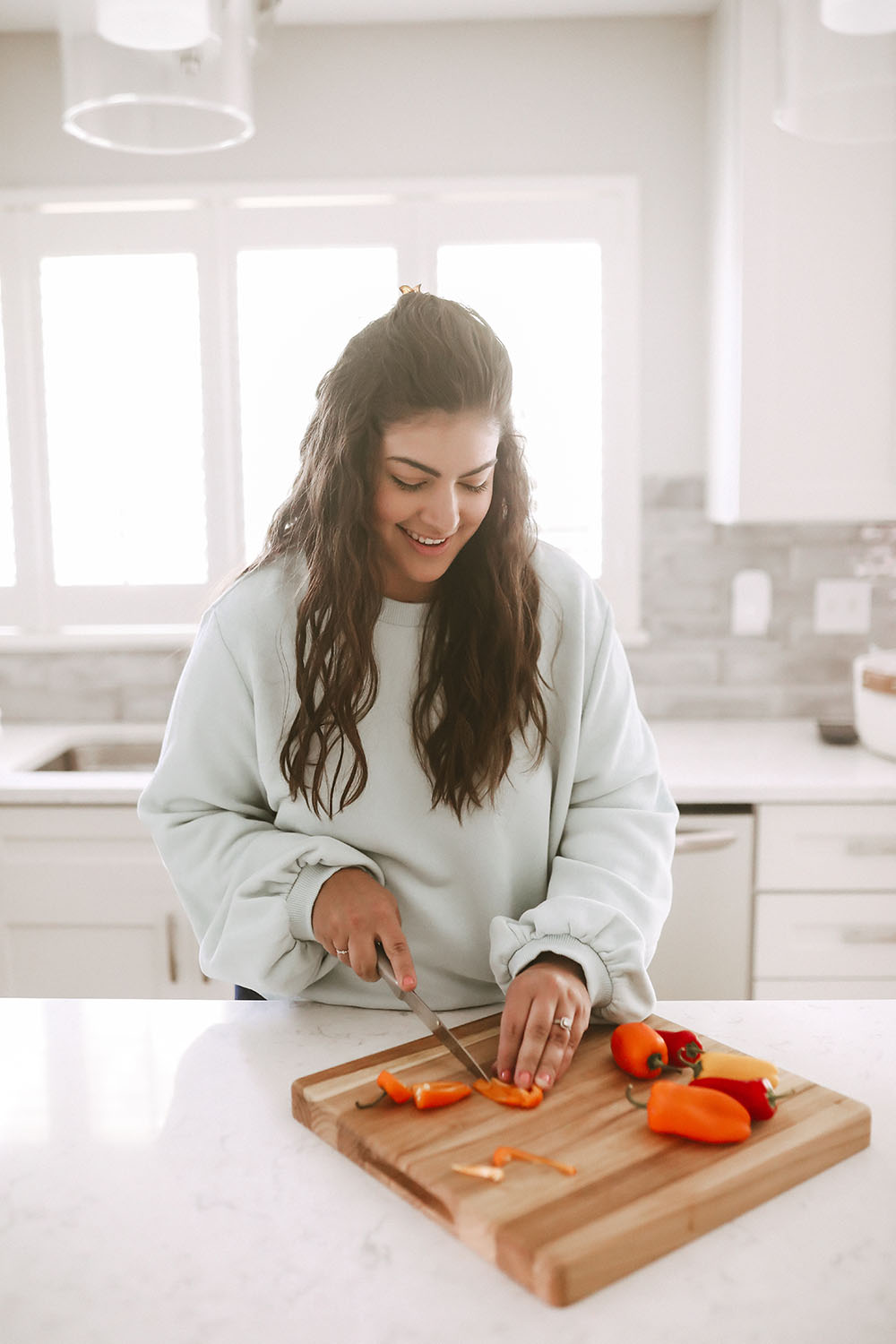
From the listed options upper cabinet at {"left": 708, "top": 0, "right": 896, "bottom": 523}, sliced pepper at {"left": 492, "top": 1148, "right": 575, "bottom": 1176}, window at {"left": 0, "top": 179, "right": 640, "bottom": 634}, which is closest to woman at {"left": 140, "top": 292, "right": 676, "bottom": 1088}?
sliced pepper at {"left": 492, "top": 1148, "right": 575, "bottom": 1176}

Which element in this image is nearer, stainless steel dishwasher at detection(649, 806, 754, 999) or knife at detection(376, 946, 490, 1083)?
knife at detection(376, 946, 490, 1083)

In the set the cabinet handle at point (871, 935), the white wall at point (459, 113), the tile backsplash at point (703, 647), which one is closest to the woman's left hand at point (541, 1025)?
the cabinet handle at point (871, 935)

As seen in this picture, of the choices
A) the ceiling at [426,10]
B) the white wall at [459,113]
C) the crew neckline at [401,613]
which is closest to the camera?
the crew neckline at [401,613]

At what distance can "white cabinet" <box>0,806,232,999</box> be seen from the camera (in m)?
2.32

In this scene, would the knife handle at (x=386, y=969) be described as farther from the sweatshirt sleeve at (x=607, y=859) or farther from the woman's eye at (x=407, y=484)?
the woman's eye at (x=407, y=484)

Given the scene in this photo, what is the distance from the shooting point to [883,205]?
2344mm

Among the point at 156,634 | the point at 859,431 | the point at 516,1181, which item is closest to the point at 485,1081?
the point at 516,1181

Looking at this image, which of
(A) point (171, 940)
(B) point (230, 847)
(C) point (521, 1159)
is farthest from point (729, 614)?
(C) point (521, 1159)

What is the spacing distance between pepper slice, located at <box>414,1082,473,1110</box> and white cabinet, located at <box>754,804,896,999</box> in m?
1.40

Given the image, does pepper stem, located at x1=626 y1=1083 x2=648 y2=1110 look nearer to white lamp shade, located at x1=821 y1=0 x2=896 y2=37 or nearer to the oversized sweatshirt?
the oversized sweatshirt

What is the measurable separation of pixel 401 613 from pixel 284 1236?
0.64 m

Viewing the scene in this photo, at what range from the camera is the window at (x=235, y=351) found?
2705 mm

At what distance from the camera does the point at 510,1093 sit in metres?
0.96

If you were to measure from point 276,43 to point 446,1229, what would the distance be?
8.64ft
